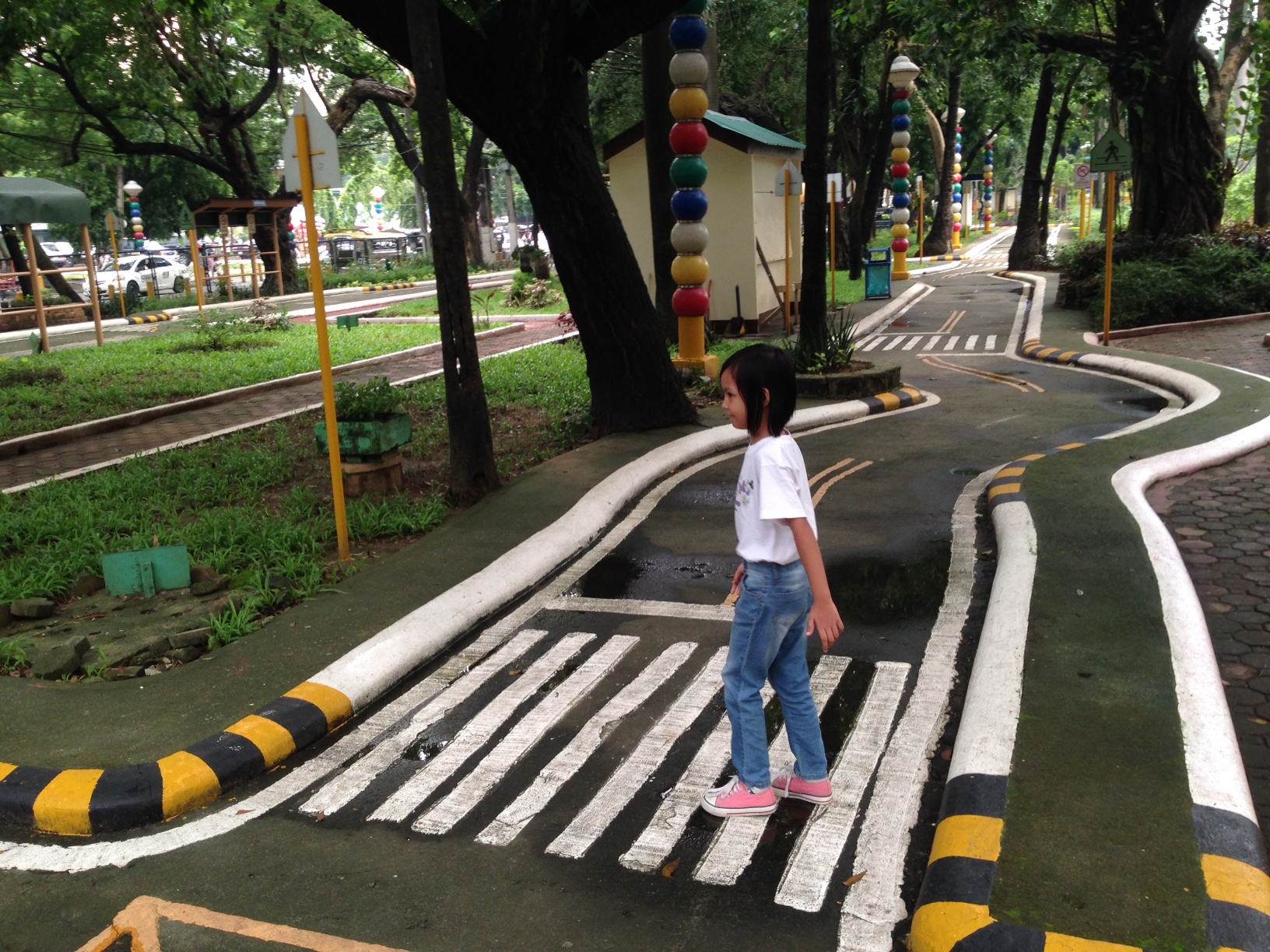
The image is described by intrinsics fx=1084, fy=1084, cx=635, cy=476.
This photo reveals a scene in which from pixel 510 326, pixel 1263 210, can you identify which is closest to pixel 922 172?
pixel 1263 210

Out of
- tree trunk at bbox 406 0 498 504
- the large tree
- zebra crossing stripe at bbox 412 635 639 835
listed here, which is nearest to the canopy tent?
the large tree

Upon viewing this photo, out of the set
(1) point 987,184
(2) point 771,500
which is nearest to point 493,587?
(2) point 771,500

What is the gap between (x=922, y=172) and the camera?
158ft

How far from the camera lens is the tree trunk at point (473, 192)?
3453cm

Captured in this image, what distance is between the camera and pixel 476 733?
15.1 feet

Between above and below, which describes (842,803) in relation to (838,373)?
below

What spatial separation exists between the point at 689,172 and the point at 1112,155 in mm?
6453

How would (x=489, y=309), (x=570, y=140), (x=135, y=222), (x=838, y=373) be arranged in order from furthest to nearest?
(x=135, y=222) < (x=489, y=309) < (x=838, y=373) < (x=570, y=140)

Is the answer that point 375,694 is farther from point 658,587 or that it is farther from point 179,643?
point 658,587

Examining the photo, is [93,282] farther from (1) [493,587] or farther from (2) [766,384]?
(2) [766,384]

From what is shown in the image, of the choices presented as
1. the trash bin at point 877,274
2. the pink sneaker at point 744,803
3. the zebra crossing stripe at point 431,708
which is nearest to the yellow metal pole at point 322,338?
the zebra crossing stripe at point 431,708

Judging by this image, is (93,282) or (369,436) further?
(93,282)

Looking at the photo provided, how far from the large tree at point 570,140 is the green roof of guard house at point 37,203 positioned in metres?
11.0

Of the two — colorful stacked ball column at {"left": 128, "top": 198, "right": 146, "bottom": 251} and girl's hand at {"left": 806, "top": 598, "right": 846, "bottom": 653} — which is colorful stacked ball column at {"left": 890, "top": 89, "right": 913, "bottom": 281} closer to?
girl's hand at {"left": 806, "top": 598, "right": 846, "bottom": 653}
